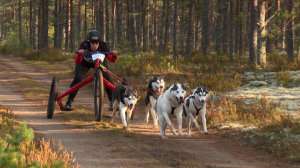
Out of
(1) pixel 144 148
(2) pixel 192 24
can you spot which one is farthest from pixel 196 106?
(2) pixel 192 24

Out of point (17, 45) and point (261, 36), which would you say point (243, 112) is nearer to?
point (261, 36)

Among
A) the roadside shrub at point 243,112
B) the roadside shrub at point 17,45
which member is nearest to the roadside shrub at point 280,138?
the roadside shrub at point 243,112

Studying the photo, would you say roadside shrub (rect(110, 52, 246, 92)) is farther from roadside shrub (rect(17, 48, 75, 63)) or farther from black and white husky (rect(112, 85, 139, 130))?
roadside shrub (rect(17, 48, 75, 63))

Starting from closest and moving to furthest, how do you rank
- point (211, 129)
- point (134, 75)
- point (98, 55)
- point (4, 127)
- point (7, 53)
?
point (4, 127)
point (98, 55)
point (211, 129)
point (134, 75)
point (7, 53)

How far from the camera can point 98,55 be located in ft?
27.0

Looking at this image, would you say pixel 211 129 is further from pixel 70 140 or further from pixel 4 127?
pixel 4 127

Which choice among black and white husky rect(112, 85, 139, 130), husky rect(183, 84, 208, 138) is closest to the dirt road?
husky rect(183, 84, 208, 138)

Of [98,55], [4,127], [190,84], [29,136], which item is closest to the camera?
[29,136]

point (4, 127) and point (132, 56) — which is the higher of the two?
point (132, 56)

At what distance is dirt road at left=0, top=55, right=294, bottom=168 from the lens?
591 centimetres

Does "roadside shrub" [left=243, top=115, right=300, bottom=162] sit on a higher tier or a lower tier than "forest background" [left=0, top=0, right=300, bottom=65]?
lower

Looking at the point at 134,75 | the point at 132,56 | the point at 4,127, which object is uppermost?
the point at 132,56

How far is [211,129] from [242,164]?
2776mm

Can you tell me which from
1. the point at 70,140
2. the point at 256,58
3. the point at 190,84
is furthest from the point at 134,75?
the point at 70,140
